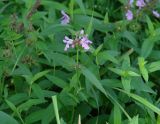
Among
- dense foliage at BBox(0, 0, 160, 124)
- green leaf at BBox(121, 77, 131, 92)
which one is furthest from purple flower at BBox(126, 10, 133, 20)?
green leaf at BBox(121, 77, 131, 92)

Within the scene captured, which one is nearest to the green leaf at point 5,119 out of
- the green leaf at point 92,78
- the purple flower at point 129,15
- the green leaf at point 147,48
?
the green leaf at point 92,78

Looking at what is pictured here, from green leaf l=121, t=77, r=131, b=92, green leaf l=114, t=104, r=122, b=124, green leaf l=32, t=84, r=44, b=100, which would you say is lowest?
green leaf l=114, t=104, r=122, b=124

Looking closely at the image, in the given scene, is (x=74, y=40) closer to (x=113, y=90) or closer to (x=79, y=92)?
(x=79, y=92)

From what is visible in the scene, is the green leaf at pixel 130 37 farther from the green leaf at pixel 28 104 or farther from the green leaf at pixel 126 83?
the green leaf at pixel 28 104

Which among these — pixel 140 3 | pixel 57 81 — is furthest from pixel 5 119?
pixel 140 3

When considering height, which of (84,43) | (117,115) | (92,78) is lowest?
(117,115)

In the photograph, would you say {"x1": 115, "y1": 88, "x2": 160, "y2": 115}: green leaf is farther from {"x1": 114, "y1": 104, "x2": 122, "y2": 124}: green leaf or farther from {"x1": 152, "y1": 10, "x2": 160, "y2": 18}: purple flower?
{"x1": 152, "y1": 10, "x2": 160, "y2": 18}: purple flower

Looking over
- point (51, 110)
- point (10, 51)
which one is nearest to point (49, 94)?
point (51, 110)

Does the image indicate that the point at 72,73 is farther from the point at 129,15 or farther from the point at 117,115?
the point at 129,15
